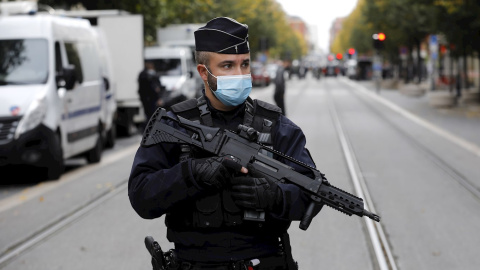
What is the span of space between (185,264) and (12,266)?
399 centimetres

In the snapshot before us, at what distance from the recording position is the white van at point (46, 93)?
1134 centimetres

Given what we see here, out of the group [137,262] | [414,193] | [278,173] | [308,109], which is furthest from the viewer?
[308,109]

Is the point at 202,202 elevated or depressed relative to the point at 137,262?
elevated

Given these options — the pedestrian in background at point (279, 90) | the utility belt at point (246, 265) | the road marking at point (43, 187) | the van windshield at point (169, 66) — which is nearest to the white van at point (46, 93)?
the road marking at point (43, 187)

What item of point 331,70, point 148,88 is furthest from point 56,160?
point 331,70

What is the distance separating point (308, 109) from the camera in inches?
1211

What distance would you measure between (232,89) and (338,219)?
5.94 metres

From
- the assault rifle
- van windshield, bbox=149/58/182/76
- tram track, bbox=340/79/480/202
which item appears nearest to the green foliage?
tram track, bbox=340/79/480/202

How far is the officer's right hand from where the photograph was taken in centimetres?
284

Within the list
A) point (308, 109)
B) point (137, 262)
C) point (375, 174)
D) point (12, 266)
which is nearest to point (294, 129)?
point (137, 262)

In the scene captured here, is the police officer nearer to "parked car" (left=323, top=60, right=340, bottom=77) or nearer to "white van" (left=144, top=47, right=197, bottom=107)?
"white van" (left=144, top=47, right=197, bottom=107)

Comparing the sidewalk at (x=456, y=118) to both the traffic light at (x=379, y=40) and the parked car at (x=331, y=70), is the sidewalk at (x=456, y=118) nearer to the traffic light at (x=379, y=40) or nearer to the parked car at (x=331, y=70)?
the traffic light at (x=379, y=40)

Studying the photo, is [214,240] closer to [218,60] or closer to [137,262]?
[218,60]

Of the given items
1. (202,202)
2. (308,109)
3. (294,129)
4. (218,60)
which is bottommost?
(308,109)
